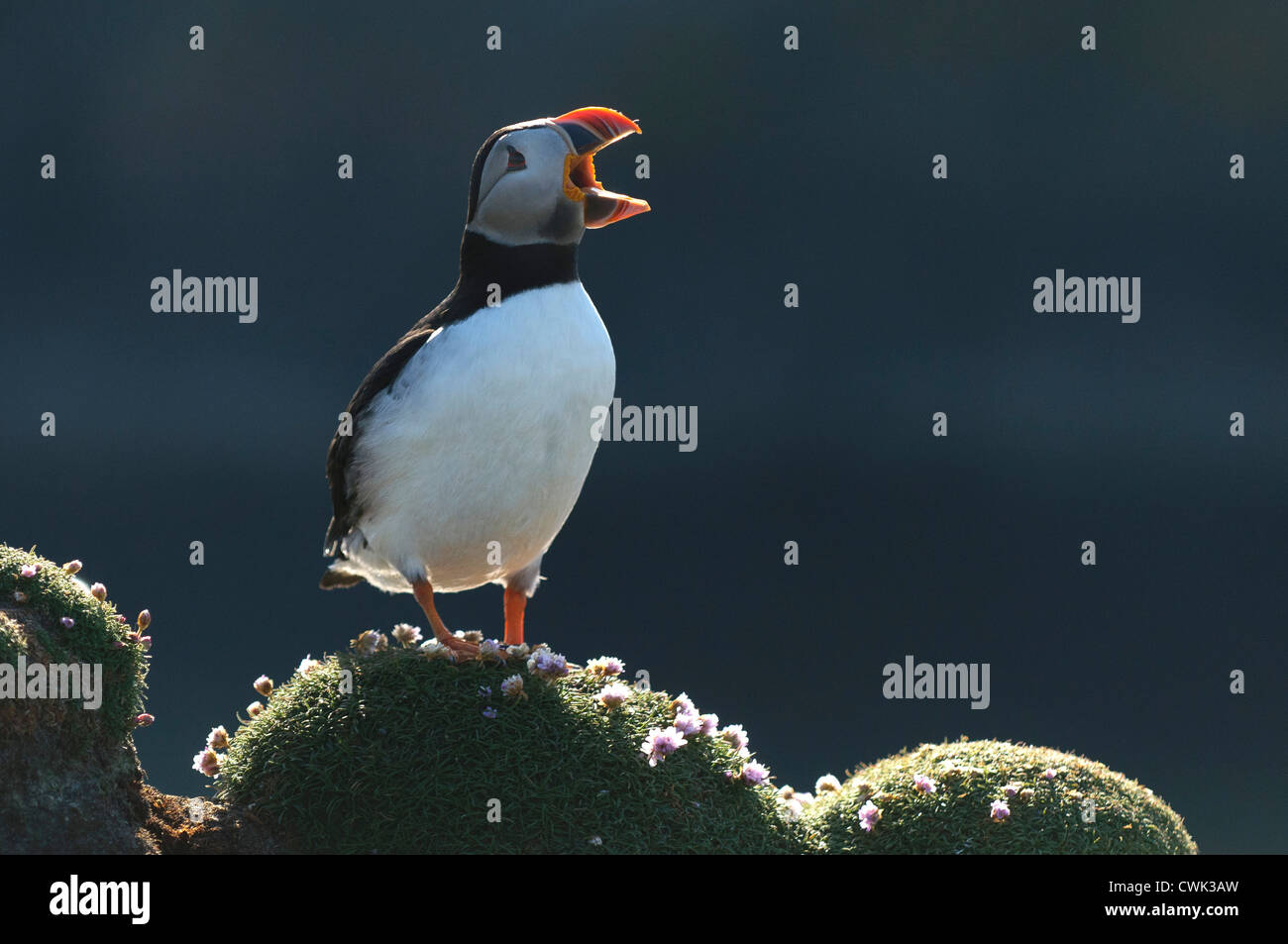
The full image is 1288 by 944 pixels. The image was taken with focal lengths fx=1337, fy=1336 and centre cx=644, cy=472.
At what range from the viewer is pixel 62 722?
249 inches

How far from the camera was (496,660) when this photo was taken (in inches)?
279

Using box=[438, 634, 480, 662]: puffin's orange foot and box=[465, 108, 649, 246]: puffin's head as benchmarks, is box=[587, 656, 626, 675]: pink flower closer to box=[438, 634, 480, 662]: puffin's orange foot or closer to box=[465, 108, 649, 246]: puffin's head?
box=[438, 634, 480, 662]: puffin's orange foot

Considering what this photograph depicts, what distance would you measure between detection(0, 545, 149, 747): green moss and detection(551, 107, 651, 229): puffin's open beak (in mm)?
3284

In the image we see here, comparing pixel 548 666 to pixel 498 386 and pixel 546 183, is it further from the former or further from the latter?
pixel 546 183

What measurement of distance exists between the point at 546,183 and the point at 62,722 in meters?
3.61

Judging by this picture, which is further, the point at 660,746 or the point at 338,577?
the point at 338,577

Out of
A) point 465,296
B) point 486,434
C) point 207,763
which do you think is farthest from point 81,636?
point 465,296

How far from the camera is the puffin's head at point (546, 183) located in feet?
23.4

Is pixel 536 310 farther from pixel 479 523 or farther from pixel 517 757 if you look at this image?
pixel 517 757

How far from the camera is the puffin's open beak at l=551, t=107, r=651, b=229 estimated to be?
23.8 feet

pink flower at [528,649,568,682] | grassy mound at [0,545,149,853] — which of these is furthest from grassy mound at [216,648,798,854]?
grassy mound at [0,545,149,853]

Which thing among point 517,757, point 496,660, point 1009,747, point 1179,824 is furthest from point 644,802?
point 1179,824

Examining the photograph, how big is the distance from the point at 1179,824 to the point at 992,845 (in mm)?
1324

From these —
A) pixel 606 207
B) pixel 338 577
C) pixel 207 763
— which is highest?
pixel 606 207
